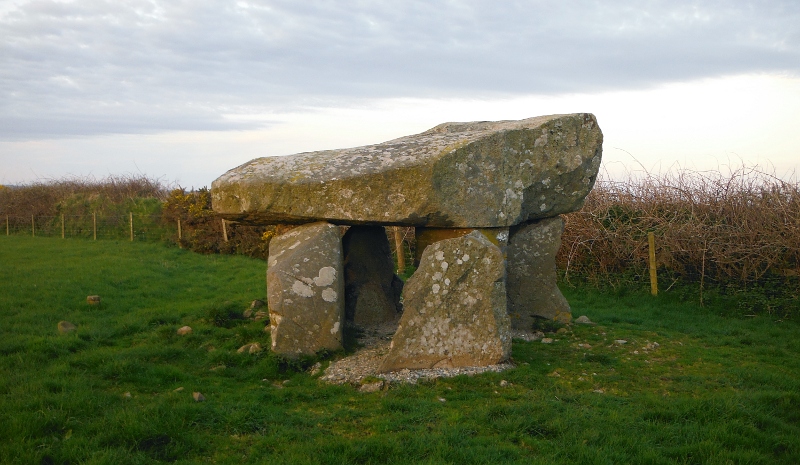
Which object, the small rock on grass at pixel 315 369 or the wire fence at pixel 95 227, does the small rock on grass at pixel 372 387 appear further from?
the wire fence at pixel 95 227

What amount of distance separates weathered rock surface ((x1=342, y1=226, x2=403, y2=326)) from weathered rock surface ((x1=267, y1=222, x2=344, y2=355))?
1578 millimetres

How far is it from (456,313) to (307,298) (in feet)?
6.21

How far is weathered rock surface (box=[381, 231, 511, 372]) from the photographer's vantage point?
7.20 meters

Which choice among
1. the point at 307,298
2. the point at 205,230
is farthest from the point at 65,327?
the point at 205,230

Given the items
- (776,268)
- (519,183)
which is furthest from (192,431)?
(776,268)

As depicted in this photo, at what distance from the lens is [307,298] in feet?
26.0

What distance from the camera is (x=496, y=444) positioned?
5090 mm

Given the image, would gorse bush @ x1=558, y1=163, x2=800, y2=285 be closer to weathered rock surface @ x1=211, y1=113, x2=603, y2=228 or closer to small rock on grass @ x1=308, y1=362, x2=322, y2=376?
weathered rock surface @ x1=211, y1=113, x2=603, y2=228

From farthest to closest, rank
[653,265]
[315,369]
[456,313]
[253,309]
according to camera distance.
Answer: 1. [653,265]
2. [253,309]
3. [315,369]
4. [456,313]

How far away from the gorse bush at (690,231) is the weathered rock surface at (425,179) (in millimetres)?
4039

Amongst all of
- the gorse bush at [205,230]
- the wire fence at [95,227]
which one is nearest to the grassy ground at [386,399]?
the gorse bush at [205,230]

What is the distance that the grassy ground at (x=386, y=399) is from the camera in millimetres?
4945

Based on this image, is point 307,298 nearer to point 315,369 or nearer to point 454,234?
point 315,369

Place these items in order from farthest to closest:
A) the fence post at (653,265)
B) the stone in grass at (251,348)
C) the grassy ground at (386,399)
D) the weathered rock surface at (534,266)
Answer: the fence post at (653,265), the weathered rock surface at (534,266), the stone in grass at (251,348), the grassy ground at (386,399)
